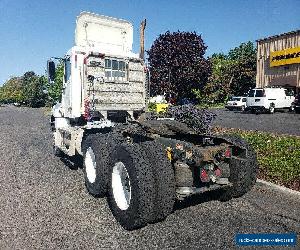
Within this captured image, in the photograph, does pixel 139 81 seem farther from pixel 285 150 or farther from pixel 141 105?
pixel 285 150

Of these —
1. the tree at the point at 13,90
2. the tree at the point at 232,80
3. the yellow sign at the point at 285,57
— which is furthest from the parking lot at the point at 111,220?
the tree at the point at 13,90

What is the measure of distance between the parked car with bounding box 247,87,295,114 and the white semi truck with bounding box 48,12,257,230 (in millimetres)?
20577

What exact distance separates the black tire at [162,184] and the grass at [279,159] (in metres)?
3.24

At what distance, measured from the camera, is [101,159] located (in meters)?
5.89

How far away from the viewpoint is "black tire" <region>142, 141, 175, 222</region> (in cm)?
448

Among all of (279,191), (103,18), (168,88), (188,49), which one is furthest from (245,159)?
(188,49)

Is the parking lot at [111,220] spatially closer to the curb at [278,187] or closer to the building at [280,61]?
the curb at [278,187]

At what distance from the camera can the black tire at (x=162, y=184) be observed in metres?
4.48

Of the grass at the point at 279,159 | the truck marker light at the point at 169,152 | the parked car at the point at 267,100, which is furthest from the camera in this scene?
the parked car at the point at 267,100

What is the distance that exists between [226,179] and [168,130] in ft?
4.93

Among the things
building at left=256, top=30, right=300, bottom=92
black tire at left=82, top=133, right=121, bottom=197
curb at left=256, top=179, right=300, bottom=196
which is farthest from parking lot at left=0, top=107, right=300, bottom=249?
building at left=256, top=30, right=300, bottom=92

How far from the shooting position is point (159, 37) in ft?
146

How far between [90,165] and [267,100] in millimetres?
23679

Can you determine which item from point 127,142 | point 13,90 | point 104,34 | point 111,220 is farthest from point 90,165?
point 13,90
